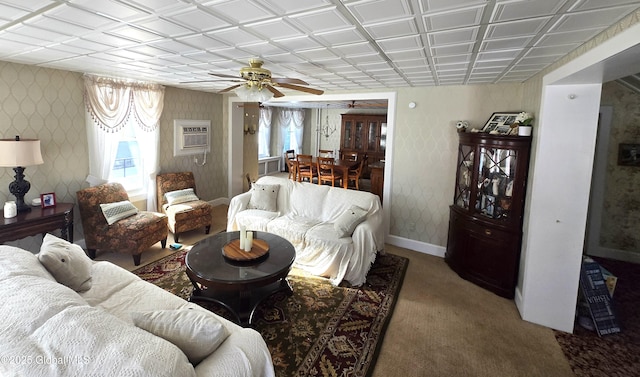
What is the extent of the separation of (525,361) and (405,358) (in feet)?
2.97

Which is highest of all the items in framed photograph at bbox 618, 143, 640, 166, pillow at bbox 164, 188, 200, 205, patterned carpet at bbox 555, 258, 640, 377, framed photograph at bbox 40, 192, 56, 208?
framed photograph at bbox 618, 143, 640, 166

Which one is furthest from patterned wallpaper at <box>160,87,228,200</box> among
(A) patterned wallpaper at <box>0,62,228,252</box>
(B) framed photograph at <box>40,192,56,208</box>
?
(B) framed photograph at <box>40,192,56,208</box>

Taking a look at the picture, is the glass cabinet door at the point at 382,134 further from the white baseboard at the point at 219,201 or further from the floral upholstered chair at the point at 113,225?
the floral upholstered chair at the point at 113,225

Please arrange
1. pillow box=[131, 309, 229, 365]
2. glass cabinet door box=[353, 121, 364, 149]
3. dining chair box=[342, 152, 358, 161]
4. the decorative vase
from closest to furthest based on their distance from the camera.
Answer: pillow box=[131, 309, 229, 365] → the decorative vase → dining chair box=[342, 152, 358, 161] → glass cabinet door box=[353, 121, 364, 149]

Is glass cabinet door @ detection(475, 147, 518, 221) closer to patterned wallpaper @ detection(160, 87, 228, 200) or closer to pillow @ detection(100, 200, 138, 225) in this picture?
pillow @ detection(100, 200, 138, 225)

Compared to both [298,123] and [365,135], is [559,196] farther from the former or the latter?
[298,123]

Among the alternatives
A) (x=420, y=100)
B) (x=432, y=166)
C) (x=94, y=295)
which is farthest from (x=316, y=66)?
(x=94, y=295)

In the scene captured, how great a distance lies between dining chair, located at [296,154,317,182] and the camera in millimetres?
6828

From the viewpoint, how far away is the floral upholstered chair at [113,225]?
11.6ft

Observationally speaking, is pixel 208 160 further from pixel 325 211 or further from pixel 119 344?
pixel 119 344

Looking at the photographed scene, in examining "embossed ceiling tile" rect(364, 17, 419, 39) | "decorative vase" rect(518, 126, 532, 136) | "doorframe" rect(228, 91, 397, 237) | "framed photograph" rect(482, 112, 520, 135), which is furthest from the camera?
"doorframe" rect(228, 91, 397, 237)

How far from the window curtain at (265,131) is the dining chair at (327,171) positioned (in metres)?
2.90

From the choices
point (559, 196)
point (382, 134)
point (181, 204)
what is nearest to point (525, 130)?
point (559, 196)

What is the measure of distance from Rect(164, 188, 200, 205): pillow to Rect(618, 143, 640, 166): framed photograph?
233 inches
